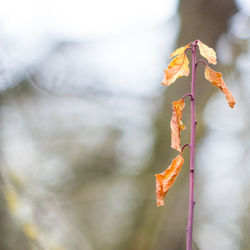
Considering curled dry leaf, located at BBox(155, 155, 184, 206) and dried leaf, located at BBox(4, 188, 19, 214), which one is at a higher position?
dried leaf, located at BBox(4, 188, 19, 214)

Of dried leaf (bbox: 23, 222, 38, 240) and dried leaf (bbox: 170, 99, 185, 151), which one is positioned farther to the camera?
dried leaf (bbox: 23, 222, 38, 240)

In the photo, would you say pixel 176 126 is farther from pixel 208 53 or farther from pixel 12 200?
pixel 12 200

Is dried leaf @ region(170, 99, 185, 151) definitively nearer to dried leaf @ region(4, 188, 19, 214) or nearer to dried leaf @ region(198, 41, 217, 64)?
dried leaf @ region(198, 41, 217, 64)

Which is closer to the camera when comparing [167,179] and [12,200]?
[167,179]

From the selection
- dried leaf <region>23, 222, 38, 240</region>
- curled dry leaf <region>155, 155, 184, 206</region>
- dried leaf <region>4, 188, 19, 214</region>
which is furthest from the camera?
dried leaf <region>4, 188, 19, 214</region>

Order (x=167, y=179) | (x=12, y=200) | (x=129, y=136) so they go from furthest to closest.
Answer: (x=129, y=136) < (x=12, y=200) < (x=167, y=179)

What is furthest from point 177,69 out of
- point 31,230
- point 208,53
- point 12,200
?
point 12,200

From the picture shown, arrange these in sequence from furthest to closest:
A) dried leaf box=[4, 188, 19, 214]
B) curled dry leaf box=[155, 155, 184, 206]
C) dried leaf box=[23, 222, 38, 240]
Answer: dried leaf box=[4, 188, 19, 214], dried leaf box=[23, 222, 38, 240], curled dry leaf box=[155, 155, 184, 206]

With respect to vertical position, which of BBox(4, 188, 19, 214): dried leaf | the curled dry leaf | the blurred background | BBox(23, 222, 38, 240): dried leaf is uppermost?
the blurred background

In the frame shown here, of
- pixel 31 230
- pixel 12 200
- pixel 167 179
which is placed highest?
pixel 12 200

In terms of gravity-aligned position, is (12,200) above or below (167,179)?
above

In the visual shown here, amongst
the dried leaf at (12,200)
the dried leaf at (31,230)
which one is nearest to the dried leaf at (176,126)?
the dried leaf at (31,230)

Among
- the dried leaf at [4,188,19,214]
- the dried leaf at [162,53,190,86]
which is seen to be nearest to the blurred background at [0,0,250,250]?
the dried leaf at [4,188,19,214]
